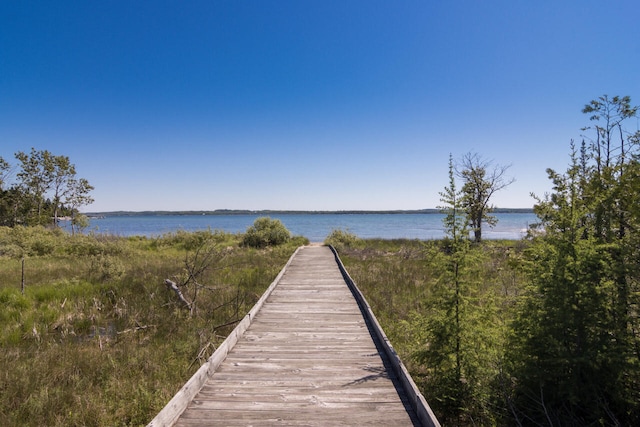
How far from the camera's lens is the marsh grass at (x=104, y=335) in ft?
15.8

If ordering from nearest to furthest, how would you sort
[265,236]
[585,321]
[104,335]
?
1. [585,321]
2. [104,335]
3. [265,236]

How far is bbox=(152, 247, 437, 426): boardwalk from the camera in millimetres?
3512

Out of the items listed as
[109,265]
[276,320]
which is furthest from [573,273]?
[109,265]

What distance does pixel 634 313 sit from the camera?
4020mm

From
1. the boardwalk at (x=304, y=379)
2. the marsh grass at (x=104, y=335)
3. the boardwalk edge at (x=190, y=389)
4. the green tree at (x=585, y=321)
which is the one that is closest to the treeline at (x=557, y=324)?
the green tree at (x=585, y=321)

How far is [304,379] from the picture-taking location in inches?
171

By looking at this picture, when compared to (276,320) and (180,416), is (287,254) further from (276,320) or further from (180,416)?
(180,416)

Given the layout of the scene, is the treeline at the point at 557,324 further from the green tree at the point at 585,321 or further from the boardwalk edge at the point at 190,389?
the boardwalk edge at the point at 190,389

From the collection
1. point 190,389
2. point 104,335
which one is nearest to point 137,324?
point 104,335

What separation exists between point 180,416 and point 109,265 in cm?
1199

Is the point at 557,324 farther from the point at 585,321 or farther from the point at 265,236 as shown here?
the point at 265,236

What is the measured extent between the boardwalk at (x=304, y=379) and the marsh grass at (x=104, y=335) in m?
1.28

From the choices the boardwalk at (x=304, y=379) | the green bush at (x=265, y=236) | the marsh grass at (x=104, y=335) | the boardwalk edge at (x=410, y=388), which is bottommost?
the marsh grass at (x=104, y=335)

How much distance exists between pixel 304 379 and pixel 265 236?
21.9 m
